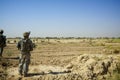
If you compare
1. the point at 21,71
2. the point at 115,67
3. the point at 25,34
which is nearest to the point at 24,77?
the point at 21,71

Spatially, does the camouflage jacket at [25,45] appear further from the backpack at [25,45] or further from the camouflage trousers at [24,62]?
the camouflage trousers at [24,62]

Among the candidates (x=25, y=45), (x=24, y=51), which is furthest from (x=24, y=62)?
(x=25, y=45)

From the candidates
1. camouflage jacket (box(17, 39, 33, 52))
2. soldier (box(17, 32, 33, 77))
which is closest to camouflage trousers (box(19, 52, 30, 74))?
soldier (box(17, 32, 33, 77))

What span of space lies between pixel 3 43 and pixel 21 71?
16.8 feet

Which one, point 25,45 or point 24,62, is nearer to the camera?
A: point 25,45

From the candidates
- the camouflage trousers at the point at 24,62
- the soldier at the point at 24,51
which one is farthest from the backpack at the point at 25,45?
the camouflage trousers at the point at 24,62

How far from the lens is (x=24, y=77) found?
29.7 ft

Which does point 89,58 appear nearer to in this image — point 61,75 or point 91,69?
point 91,69

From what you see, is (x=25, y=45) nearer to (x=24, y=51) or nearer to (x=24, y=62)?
(x=24, y=51)

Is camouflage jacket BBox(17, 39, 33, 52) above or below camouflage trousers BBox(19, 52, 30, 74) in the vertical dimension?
above

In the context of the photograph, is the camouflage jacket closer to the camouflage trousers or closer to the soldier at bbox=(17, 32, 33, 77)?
the soldier at bbox=(17, 32, 33, 77)

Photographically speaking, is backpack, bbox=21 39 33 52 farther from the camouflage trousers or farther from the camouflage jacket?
the camouflage trousers

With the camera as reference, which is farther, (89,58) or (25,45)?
(89,58)

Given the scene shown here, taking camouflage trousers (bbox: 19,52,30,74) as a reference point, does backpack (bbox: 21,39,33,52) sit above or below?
above
